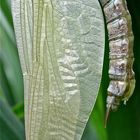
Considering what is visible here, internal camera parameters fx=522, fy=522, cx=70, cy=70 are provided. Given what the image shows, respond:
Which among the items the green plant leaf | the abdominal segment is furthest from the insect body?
the green plant leaf

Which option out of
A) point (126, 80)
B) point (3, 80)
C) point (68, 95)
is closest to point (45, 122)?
point (68, 95)

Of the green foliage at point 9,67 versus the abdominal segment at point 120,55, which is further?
the green foliage at point 9,67

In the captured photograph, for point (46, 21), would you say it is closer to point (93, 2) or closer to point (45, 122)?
point (93, 2)

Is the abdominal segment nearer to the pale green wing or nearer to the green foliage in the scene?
the pale green wing

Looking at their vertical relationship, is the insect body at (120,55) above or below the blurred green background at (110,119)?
above

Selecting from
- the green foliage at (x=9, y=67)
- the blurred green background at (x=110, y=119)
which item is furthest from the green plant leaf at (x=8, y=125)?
the green foliage at (x=9, y=67)

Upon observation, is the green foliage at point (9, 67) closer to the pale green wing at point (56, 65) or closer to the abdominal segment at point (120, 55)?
the pale green wing at point (56, 65)

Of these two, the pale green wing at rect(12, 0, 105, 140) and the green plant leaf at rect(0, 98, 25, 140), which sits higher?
the pale green wing at rect(12, 0, 105, 140)
